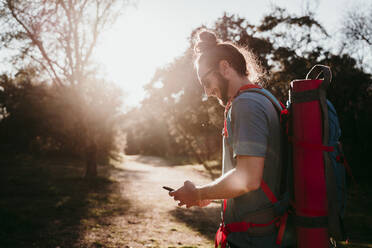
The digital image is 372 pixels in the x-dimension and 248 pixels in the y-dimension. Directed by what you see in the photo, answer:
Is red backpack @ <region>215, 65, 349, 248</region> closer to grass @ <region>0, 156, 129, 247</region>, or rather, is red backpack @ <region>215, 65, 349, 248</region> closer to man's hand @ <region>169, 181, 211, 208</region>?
man's hand @ <region>169, 181, 211, 208</region>

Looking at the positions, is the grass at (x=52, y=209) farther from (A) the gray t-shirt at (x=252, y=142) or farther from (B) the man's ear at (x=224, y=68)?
(B) the man's ear at (x=224, y=68)

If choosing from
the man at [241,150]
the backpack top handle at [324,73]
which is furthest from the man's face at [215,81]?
the backpack top handle at [324,73]

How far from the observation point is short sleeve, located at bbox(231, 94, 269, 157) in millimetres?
1338

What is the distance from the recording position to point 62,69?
543 inches

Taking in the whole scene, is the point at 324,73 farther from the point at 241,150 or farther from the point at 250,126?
the point at 241,150

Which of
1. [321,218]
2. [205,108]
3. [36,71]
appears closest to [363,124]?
[205,108]

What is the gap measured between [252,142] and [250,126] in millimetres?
82

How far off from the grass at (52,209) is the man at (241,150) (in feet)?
17.0

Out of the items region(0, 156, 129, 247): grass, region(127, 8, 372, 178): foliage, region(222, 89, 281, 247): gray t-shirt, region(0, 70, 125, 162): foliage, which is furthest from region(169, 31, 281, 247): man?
region(0, 70, 125, 162): foliage

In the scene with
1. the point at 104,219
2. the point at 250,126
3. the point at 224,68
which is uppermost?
the point at 224,68

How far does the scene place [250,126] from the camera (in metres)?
1.36

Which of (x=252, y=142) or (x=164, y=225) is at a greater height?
(x=252, y=142)

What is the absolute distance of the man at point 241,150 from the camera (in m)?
1.34

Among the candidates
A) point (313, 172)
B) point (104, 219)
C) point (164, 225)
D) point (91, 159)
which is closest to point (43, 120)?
point (91, 159)
